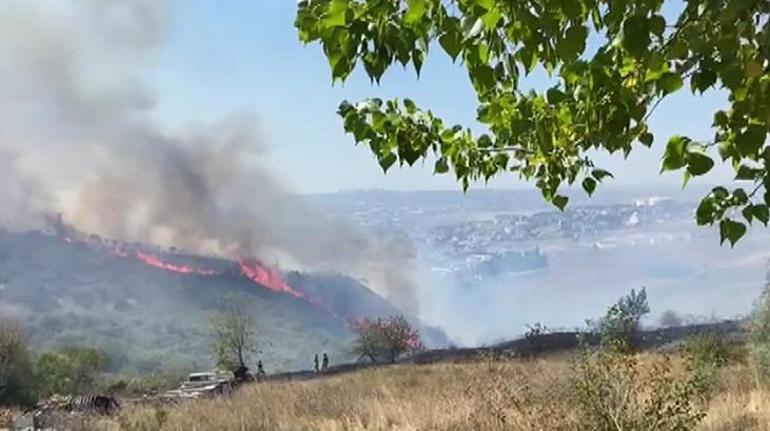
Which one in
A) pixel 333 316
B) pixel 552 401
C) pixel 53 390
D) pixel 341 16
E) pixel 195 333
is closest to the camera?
pixel 341 16

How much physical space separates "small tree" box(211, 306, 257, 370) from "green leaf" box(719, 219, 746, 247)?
2309cm

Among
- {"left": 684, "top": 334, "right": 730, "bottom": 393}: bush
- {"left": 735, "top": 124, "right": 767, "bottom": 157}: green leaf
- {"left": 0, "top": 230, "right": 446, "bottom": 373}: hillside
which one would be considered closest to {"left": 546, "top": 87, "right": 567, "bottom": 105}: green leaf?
{"left": 735, "top": 124, "right": 767, "bottom": 157}: green leaf

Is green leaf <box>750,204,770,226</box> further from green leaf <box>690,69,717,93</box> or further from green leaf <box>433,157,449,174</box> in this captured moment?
green leaf <box>433,157,449,174</box>

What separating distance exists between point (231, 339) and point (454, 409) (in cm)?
1869

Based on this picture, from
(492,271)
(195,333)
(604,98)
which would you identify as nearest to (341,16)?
(604,98)

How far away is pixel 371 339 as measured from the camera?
78.3ft

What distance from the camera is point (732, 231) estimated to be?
1.39 m

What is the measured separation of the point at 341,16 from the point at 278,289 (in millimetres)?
71797

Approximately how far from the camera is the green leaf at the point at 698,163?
133 centimetres

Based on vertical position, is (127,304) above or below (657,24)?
above

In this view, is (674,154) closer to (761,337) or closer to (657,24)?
(657,24)

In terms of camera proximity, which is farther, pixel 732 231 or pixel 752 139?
pixel 732 231

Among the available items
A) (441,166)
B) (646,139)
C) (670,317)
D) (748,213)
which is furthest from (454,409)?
(670,317)

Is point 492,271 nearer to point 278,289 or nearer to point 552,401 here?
→ point 278,289
